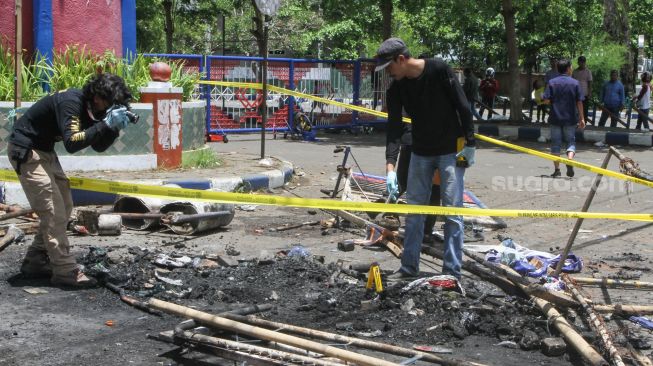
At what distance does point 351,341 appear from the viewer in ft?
15.6

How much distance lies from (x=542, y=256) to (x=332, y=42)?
123 feet

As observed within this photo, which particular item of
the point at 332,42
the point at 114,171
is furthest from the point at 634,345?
the point at 332,42

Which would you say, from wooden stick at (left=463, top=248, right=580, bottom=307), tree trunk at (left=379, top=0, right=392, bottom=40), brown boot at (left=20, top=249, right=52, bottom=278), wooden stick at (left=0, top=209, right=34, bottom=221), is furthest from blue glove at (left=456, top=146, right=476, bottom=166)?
tree trunk at (left=379, top=0, right=392, bottom=40)

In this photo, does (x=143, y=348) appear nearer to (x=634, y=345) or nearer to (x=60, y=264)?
(x=60, y=264)

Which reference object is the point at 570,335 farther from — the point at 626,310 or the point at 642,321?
the point at 642,321

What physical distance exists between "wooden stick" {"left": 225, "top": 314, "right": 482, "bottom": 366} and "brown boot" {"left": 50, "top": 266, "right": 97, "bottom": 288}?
159 centimetres

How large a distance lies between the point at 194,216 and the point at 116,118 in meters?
2.35

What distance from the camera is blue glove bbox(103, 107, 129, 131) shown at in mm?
5965

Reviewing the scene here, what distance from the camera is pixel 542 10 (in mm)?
25172

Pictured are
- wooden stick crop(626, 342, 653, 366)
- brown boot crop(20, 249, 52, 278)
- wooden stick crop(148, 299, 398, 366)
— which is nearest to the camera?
wooden stick crop(148, 299, 398, 366)

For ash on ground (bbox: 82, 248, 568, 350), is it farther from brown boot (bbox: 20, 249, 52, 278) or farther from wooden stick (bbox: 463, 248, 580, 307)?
brown boot (bbox: 20, 249, 52, 278)

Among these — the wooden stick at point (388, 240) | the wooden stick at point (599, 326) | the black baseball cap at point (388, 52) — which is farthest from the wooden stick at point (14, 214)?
the wooden stick at point (599, 326)

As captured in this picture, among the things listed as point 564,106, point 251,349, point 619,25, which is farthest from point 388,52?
point 619,25

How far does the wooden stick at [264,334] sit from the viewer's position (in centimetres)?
427
